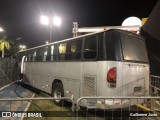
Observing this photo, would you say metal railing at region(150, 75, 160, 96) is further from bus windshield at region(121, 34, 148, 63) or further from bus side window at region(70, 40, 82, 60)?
bus side window at region(70, 40, 82, 60)

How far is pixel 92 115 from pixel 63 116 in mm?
1167

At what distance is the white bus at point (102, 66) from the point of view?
6.62 metres

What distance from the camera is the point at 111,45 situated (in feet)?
22.1

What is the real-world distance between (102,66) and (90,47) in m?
1.11

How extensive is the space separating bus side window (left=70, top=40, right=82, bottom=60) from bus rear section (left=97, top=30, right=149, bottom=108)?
1523 mm

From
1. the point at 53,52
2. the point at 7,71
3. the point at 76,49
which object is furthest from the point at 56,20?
the point at 76,49

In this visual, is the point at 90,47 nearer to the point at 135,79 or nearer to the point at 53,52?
the point at 135,79

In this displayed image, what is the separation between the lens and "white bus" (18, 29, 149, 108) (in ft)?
21.7

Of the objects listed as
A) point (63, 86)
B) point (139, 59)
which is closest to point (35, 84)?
point (63, 86)

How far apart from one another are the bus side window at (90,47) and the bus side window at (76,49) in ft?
1.38

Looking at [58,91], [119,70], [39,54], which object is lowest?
[58,91]

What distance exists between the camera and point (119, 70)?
6605mm

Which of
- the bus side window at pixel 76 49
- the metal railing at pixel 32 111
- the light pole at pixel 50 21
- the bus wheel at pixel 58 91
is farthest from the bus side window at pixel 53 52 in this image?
the light pole at pixel 50 21

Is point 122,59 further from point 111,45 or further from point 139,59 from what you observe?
point 139,59
